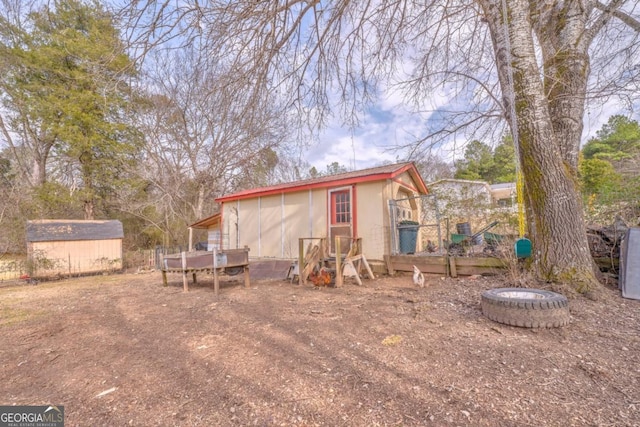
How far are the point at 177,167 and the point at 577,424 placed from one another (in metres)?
16.3

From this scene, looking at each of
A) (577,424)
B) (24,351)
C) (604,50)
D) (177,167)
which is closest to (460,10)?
(604,50)

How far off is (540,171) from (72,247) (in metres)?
13.9

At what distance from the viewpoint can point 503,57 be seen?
4477 mm

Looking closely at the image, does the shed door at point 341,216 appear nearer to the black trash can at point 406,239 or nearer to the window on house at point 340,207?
the window on house at point 340,207

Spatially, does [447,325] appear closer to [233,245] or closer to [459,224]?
[459,224]

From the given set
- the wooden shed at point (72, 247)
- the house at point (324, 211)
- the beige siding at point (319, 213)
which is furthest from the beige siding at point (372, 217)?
the wooden shed at point (72, 247)

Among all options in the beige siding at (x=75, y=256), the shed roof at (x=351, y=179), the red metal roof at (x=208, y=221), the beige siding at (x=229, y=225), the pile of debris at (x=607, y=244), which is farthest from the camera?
the red metal roof at (x=208, y=221)

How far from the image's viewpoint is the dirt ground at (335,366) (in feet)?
5.90

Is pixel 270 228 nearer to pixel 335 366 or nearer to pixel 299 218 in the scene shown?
pixel 299 218

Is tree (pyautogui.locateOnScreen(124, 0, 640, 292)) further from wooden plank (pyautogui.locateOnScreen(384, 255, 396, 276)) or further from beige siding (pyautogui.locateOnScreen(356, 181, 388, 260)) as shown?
wooden plank (pyautogui.locateOnScreen(384, 255, 396, 276))

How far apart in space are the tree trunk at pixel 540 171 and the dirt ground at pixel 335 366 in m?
0.56

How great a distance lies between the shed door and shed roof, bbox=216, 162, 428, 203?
325mm

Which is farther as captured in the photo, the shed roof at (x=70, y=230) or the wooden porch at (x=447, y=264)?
the shed roof at (x=70, y=230)

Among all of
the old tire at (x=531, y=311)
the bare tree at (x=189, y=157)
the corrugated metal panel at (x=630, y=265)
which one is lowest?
the old tire at (x=531, y=311)
